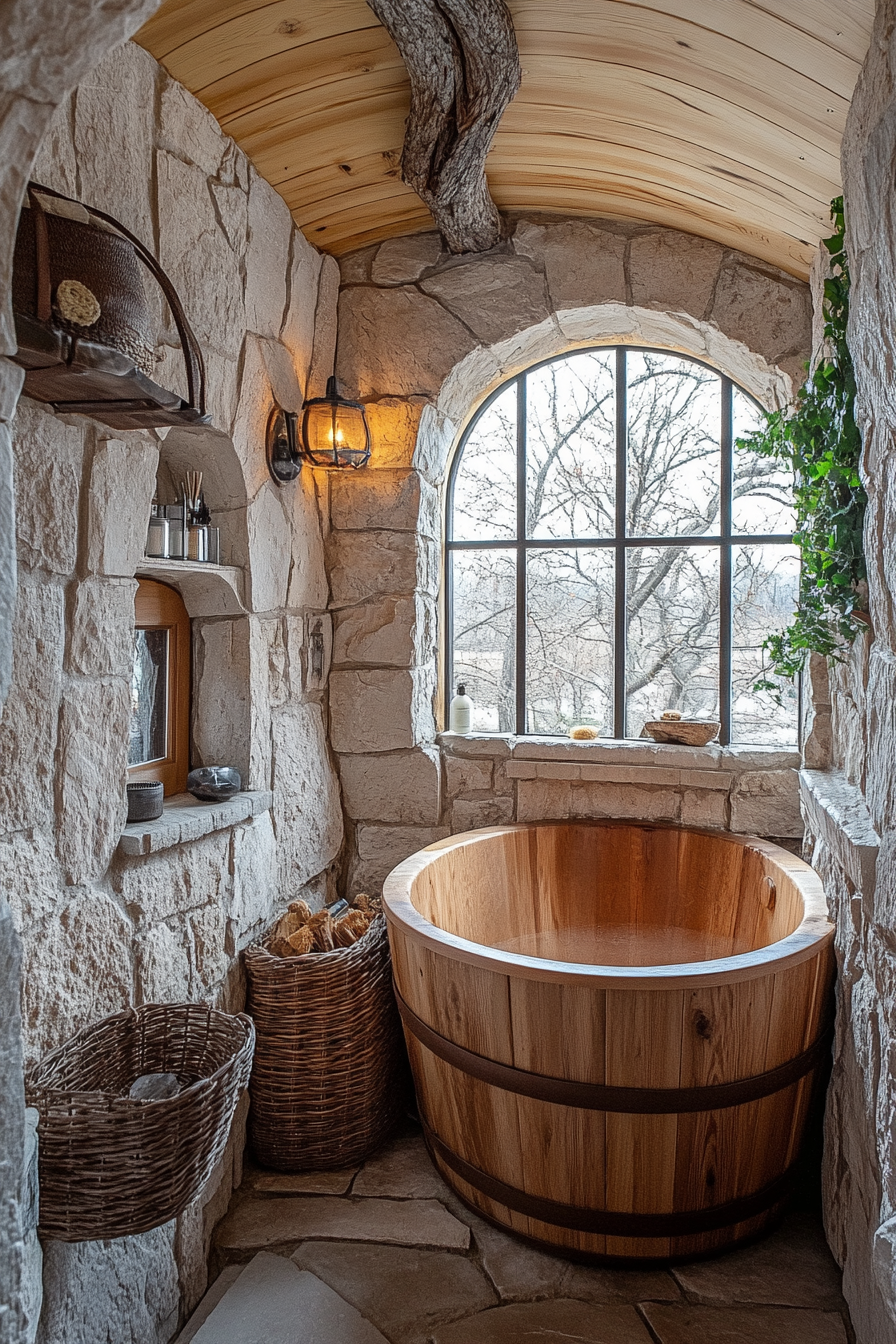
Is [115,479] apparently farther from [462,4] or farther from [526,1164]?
[526,1164]

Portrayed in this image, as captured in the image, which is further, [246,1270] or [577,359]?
[577,359]

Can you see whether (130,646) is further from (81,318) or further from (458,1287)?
(458,1287)

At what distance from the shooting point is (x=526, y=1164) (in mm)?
1923

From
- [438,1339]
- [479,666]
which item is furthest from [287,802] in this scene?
[438,1339]

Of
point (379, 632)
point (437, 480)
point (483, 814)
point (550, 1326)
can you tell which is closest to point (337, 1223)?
point (550, 1326)

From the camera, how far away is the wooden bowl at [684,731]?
277 cm

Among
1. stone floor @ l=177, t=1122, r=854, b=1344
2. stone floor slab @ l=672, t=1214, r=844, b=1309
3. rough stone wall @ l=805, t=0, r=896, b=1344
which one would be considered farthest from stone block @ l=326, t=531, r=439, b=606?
stone floor slab @ l=672, t=1214, r=844, b=1309

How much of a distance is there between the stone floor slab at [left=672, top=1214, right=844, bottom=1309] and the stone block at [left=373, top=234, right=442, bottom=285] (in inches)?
112

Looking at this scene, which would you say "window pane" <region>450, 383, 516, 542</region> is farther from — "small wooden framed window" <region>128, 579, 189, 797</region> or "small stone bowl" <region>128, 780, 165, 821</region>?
"small stone bowl" <region>128, 780, 165, 821</region>

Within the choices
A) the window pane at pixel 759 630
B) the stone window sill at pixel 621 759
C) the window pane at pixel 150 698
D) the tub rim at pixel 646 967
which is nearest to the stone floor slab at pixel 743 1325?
the tub rim at pixel 646 967

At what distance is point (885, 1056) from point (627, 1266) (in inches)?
33.5

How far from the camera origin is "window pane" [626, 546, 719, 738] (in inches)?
116

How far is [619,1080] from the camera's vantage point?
1797 millimetres

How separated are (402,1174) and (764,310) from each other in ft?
8.69
